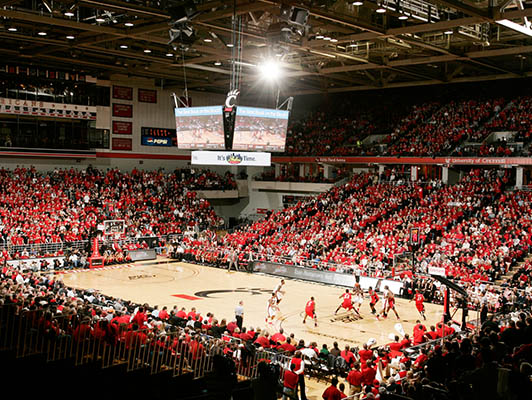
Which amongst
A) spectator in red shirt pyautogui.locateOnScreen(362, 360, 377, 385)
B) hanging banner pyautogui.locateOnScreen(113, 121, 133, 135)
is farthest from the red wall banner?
spectator in red shirt pyautogui.locateOnScreen(362, 360, 377, 385)

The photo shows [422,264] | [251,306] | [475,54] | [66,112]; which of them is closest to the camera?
[251,306]

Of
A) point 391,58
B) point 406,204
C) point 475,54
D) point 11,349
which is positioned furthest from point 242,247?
point 11,349

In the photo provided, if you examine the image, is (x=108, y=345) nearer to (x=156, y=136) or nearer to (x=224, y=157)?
(x=224, y=157)

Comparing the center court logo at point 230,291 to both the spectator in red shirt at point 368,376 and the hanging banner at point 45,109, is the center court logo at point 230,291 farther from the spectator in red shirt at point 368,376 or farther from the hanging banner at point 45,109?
the hanging banner at point 45,109

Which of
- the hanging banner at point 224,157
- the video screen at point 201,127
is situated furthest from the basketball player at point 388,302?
the video screen at point 201,127

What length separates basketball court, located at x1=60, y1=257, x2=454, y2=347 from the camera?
21109 millimetres

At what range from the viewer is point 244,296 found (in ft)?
87.2

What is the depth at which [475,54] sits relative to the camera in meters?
30.8

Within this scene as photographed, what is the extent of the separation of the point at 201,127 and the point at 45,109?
25180 millimetres

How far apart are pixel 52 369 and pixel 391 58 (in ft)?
100

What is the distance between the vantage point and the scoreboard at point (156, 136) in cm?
4800

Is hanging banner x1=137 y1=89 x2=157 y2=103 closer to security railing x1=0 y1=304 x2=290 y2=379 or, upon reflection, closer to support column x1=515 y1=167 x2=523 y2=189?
support column x1=515 y1=167 x2=523 y2=189

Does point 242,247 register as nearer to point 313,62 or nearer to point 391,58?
point 313,62

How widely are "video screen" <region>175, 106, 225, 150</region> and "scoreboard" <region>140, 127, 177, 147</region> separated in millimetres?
27628
